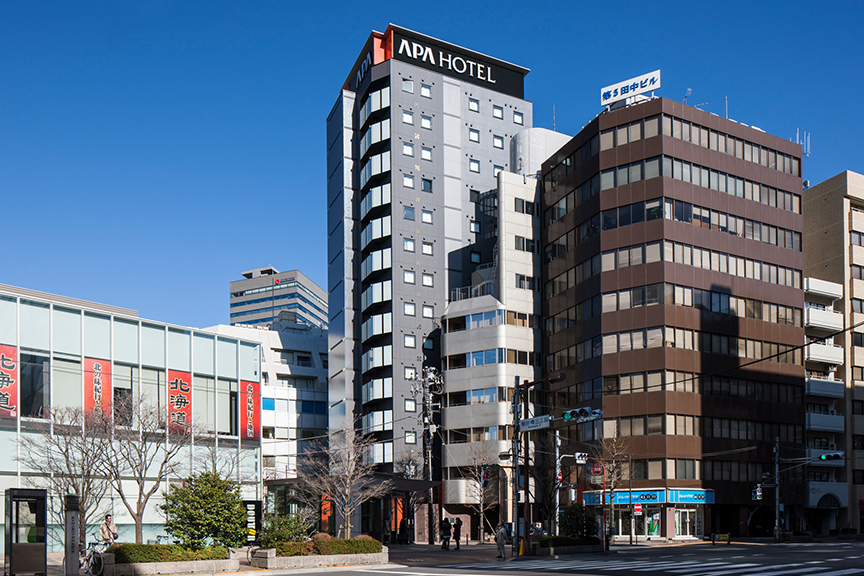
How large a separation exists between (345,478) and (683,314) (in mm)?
29348

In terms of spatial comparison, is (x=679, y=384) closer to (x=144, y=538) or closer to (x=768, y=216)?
(x=768, y=216)

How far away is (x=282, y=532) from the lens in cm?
3653

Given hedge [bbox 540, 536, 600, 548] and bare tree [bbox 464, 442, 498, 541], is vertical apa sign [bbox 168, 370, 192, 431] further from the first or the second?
bare tree [bbox 464, 442, 498, 541]

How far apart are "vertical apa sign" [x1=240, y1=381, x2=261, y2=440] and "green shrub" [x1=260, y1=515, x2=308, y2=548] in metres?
20.0

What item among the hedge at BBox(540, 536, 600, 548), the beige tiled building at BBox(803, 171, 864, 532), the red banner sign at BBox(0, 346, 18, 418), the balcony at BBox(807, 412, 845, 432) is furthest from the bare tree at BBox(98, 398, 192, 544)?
the beige tiled building at BBox(803, 171, 864, 532)

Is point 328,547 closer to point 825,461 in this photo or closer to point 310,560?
point 310,560

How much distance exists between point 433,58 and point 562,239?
27.4m

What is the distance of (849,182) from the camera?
87.2 m

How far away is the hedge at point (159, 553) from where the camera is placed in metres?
30.8

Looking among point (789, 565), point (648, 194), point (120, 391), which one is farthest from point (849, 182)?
point (120, 391)

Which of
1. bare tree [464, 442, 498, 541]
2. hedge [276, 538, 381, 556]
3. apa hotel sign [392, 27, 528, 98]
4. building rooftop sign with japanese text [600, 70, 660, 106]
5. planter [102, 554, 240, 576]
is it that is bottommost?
bare tree [464, 442, 498, 541]

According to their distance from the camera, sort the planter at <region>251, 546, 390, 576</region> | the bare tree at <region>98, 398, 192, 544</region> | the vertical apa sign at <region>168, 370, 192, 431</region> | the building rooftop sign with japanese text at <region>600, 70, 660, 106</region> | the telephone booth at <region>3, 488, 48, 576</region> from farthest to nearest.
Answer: the building rooftop sign with japanese text at <region>600, 70, 660, 106</region>, the vertical apa sign at <region>168, 370, 192, 431</region>, the bare tree at <region>98, 398, 192, 544</region>, the planter at <region>251, 546, 390, 576</region>, the telephone booth at <region>3, 488, 48, 576</region>

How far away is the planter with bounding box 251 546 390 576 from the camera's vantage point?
3478cm

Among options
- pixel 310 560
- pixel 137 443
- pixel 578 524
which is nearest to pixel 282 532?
pixel 310 560
